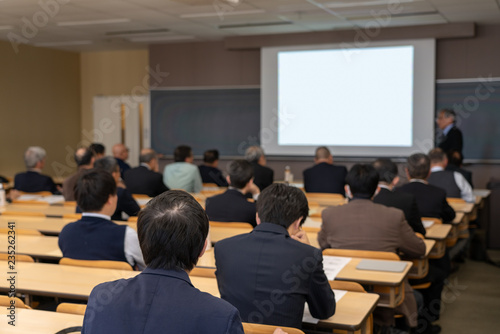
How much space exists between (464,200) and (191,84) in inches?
227

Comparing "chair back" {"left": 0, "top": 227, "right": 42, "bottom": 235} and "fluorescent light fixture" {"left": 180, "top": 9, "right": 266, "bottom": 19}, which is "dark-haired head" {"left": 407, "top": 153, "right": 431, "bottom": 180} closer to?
"chair back" {"left": 0, "top": 227, "right": 42, "bottom": 235}

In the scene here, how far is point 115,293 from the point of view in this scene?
A: 4.93ft

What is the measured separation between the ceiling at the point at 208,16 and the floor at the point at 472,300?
3175mm

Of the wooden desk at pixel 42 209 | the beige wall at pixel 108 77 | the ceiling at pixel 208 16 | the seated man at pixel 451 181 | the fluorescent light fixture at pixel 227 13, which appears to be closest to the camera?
the wooden desk at pixel 42 209

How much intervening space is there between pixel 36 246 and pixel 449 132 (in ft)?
19.5

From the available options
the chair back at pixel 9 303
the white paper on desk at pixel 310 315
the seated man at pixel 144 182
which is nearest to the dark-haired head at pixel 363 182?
the white paper on desk at pixel 310 315

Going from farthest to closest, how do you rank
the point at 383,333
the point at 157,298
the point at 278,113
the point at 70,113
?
1. the point at 70,113
2. the point at 278,113
3. the point at 383,333
4. the point at 157,298

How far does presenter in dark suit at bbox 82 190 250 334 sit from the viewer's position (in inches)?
55.5

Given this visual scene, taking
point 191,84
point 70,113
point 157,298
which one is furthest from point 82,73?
point 157,298

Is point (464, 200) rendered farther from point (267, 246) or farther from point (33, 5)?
point (33, 5)

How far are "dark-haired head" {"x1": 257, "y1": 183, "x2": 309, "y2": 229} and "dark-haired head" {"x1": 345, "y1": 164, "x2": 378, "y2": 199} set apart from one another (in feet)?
3.71

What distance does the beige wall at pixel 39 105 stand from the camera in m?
10.4

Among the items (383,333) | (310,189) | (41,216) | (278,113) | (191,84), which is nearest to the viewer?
(383,333)

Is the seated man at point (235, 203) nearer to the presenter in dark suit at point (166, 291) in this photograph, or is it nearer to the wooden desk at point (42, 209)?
the wooden desk at point (42, 209)
